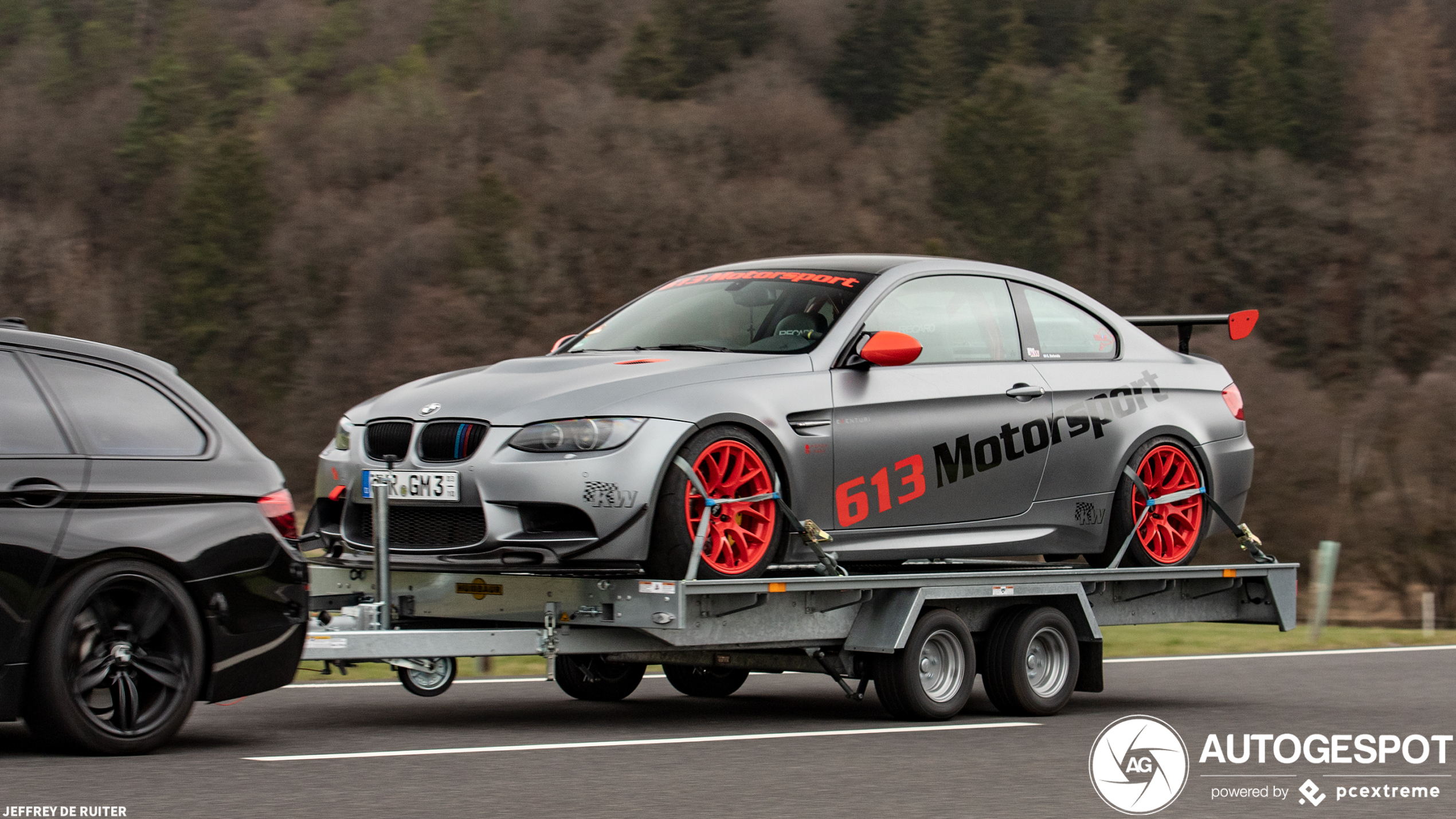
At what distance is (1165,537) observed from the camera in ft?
33.6

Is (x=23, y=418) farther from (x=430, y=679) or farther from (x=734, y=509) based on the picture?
(x=734, y=509)

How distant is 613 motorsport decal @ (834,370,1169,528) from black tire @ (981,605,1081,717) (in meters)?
0.88

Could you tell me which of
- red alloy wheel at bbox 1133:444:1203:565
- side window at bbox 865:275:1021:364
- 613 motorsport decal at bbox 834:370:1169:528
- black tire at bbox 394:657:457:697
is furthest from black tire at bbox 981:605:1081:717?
black tire at bbox 394:657:457:697

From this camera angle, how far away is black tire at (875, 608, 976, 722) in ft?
29.1

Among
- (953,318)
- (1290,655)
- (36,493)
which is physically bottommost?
(1290,655)

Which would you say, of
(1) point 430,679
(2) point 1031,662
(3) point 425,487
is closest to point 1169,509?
(2) point 1031,662

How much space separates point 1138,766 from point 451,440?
3.27 meters

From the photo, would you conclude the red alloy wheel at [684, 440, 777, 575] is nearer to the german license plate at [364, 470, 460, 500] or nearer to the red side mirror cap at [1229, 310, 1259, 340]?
the german license plate at [364, 470, 460, 500]

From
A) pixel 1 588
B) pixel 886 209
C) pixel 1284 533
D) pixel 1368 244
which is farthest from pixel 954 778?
pixel 1368 244

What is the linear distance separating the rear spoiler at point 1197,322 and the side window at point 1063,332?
22cm

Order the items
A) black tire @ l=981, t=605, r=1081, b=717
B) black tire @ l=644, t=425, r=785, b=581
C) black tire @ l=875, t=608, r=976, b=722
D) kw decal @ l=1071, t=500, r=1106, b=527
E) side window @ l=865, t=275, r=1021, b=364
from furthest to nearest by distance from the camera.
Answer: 1. kw decal @ l=1071, t=500, r=1106, b=527
2. black tire @ l=981, t=605, r=1081, b=717
3. side window @ l=865, t=275, r=1021, b=364
4. black tire @ l=875, t=608, r=976, b=722
5. black tire @ l=644, t=425, r=785, b=581

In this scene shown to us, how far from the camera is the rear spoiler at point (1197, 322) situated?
1043 centimetres

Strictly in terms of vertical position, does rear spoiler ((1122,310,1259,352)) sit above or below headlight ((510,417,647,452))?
above

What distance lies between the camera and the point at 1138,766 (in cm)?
742
